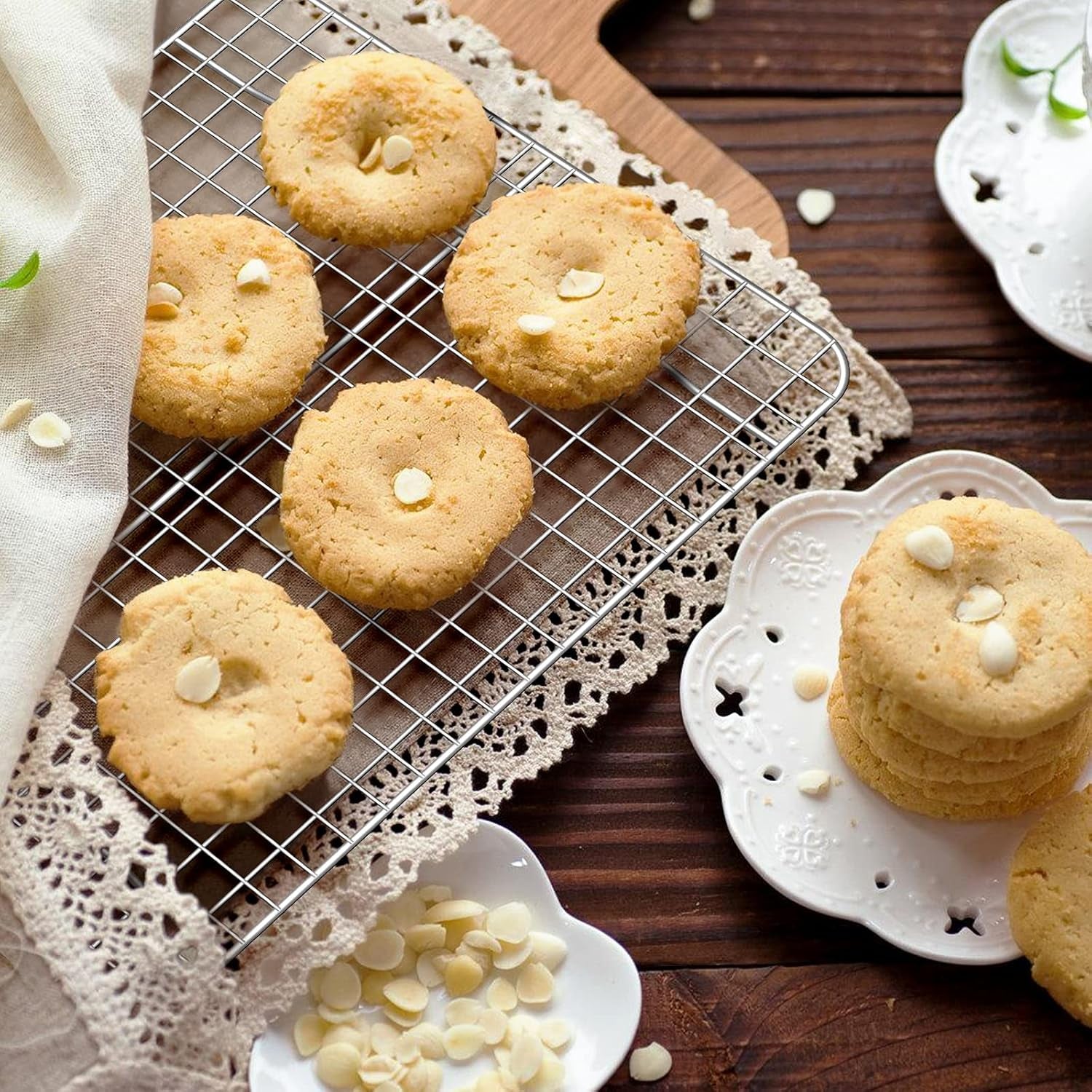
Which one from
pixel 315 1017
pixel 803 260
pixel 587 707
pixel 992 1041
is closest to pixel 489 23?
pixel 803 260

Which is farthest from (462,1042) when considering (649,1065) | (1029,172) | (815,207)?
(1029,172)

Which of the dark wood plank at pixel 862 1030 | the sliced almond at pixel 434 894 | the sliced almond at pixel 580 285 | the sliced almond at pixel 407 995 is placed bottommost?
the dark wood plank at pixel 862 1030

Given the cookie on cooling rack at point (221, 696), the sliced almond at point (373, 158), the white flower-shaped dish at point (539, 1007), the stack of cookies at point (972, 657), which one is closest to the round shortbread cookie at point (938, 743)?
the stack of cookies at point (972, 657)

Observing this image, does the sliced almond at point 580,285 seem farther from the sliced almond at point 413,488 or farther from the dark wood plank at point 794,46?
the dark wood plank at point 794,46

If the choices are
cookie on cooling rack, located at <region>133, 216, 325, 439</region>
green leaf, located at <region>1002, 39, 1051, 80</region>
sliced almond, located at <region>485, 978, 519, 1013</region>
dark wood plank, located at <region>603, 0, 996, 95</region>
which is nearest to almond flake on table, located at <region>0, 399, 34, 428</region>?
cookie on cooling rack, located at <region>133, 216, 325, 439</region>

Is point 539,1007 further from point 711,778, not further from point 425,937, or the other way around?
point 711,778

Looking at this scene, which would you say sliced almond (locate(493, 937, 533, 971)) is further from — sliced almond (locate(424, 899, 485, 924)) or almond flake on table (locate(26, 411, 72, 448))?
almond flake on table (locate(26, 411, 72, 448))
